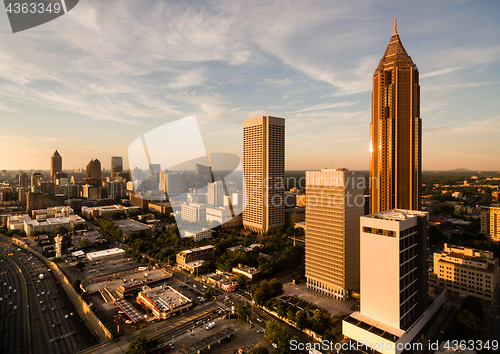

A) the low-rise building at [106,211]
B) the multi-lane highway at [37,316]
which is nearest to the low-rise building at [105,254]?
the multi-lane highway at [37,316]

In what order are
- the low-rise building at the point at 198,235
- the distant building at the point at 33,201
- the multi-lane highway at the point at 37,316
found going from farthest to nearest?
the distant building at the point at 33,201
the low-rise building at the point at 198,235
the multi-lane highway at the point at 37,316

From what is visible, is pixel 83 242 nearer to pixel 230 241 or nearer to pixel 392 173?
pixel 230 241

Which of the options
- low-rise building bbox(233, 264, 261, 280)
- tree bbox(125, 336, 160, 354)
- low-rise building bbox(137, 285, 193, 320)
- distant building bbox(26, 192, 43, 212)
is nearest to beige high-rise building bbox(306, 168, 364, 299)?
low-rise building bbox(233, 264, 261, 280)

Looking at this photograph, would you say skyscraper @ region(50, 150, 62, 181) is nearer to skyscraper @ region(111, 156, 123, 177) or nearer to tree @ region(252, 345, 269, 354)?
skyscraper @ region(111, 156, 123, 177)

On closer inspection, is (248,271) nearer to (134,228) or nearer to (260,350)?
(260,350)

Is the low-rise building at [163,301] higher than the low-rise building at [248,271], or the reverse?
the low-rise building at [248,271]

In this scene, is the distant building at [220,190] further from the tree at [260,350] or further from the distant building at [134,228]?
the tree at [260,350]

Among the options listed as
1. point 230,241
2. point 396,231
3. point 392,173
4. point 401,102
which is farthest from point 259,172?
point 396,231
